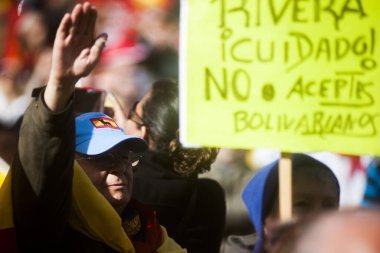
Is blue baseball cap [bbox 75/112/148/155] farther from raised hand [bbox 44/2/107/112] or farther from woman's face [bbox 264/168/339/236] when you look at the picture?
woman's face [bbox 264/168/339/236]

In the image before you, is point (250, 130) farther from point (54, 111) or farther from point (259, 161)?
point (259, 161)

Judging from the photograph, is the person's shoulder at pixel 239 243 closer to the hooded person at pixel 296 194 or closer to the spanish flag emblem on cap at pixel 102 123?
the hooded person at pixel 296 194

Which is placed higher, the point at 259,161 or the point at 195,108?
the point at 195,108

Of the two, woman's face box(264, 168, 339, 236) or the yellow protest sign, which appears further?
woman's face box(264, 168, 339, 236)

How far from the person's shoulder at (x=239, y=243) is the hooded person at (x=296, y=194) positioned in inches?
16.9

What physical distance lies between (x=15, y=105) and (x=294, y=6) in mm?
1537

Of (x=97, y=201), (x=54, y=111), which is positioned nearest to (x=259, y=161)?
(x=97, y=201)

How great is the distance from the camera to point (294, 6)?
2727 mm

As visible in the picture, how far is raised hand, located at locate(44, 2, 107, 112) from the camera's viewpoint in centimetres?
238

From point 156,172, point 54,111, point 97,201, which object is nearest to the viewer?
point 54,111

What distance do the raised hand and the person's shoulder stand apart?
1.50 m

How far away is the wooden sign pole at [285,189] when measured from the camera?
2.60 m

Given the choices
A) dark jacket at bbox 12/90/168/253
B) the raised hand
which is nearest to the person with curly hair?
dark jacket at bbox 12/90/168/253

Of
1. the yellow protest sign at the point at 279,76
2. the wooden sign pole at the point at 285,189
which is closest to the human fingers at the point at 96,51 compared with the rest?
the yellow protest sign at the point at 279,76
